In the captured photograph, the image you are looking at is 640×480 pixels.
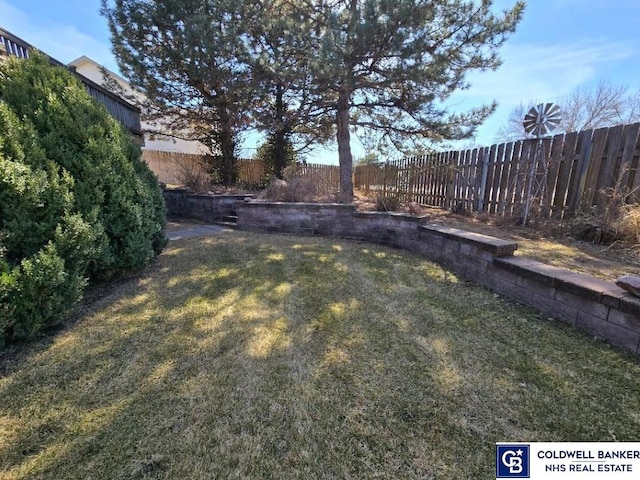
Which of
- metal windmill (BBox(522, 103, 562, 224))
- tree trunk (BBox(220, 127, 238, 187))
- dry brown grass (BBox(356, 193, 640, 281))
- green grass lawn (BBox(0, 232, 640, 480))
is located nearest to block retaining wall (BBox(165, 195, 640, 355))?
green grass lawn (BBox(0, 232, 640, 480))

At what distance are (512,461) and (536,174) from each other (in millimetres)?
5023

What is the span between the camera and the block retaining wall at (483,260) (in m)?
2.05

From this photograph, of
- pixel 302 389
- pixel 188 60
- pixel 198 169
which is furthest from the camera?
pixel 198 169

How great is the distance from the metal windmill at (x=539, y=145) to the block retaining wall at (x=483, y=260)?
2.03m

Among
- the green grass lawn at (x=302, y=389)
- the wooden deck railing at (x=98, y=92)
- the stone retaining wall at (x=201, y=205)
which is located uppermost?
the wooden deck railing at (x=98, y=92)

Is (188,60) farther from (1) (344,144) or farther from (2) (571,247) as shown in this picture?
(2) (571,247)

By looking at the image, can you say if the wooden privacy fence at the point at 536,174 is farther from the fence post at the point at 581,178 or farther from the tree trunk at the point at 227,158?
the tree trunk at the point at 227,158

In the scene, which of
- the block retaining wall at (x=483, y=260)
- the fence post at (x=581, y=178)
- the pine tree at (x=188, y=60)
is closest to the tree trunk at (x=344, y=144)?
the block retaining wall at (x=483, y=260)

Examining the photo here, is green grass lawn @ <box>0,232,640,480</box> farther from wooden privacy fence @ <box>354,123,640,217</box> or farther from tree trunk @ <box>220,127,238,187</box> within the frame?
tree trunk @ <box>220,127,238,187</box>

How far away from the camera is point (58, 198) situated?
7.57 feet

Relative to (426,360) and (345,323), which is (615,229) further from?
(345,323)

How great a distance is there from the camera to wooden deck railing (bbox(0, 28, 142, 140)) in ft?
12.4

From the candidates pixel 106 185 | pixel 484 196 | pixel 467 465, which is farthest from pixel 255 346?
pixel 484 196

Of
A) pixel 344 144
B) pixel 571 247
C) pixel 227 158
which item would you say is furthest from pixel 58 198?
pixel 227 158
